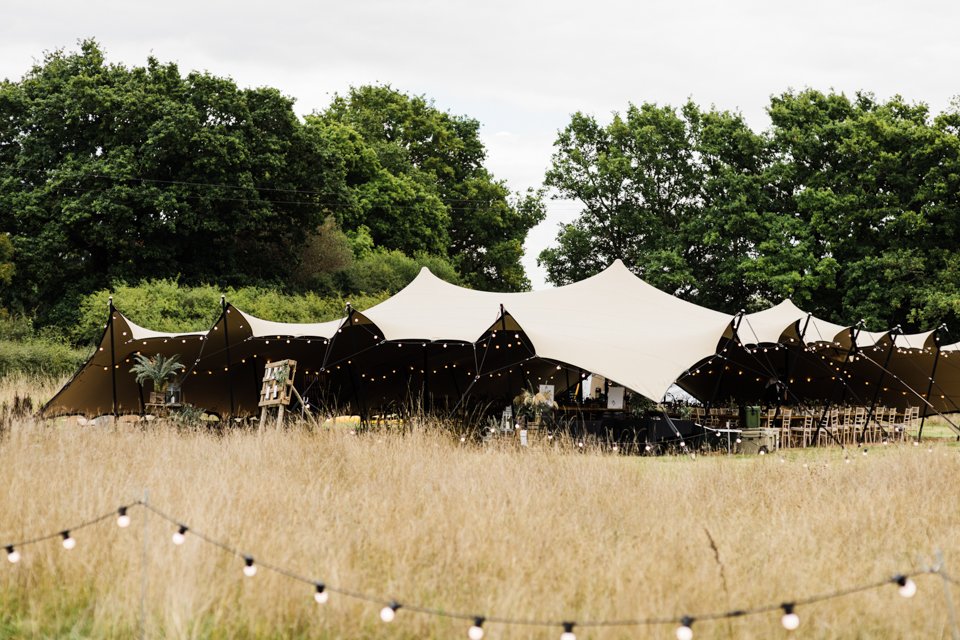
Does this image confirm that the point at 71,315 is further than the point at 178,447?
Yes

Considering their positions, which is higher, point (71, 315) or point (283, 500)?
point (71, 315)

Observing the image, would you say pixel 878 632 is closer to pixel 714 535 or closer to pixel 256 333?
pixel 714 535

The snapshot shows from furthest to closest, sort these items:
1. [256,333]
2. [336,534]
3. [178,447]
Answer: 1. [256,333]
2. [178,447]
3. [336,534]

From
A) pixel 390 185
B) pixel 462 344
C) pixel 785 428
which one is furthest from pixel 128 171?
pixel 785 428

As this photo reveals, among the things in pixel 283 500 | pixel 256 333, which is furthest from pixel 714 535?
pixel 256 333

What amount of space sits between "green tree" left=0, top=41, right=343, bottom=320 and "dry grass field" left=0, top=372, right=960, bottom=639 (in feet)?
69.7

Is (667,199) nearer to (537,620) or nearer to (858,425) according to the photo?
(858,425)

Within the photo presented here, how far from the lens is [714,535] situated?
21.9 feet

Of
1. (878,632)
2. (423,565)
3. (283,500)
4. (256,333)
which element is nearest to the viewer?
(878,632)

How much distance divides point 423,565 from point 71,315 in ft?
87.9

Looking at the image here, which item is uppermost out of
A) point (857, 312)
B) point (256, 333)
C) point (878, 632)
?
point (857, 312)

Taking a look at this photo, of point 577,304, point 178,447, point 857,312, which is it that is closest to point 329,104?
point 857,312

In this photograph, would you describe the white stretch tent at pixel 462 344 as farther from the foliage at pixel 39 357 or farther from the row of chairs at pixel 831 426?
the foliage at pixel 39 357

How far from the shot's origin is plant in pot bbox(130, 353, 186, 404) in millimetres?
16156
